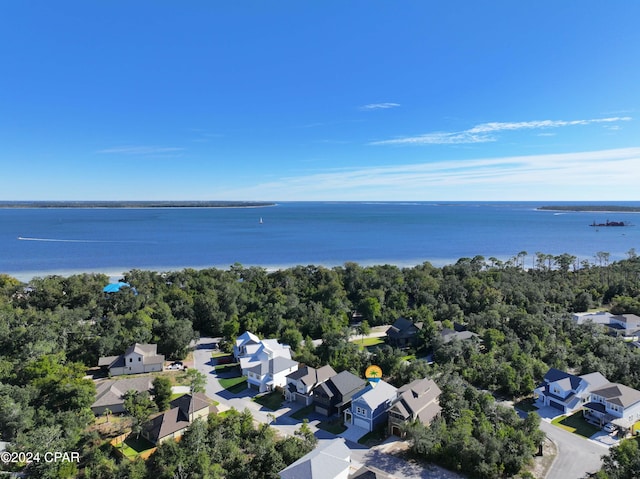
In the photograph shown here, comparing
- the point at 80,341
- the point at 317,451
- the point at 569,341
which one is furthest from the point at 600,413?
the point at 80,341

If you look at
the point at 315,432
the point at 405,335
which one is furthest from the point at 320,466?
the point at 405,335

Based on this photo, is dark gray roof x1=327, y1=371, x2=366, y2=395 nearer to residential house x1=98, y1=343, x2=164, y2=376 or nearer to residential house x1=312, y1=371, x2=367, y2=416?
residential house x1=312, y1=371, x2=367, y2=416

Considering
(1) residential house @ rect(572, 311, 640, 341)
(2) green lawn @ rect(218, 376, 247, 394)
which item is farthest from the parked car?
(1) residential house @ rect(572, 311, 640, 341)

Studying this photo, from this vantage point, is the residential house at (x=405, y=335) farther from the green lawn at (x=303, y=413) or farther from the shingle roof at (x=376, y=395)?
the green lawn at (x=303, y=413)

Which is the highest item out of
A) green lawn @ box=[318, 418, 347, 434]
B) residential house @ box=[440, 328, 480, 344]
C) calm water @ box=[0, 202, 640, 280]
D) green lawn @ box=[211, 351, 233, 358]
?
calm water @ box=[0, 202, 640, 280]

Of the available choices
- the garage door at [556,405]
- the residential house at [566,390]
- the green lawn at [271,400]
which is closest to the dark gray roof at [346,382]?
the green lawn at [271,400]
